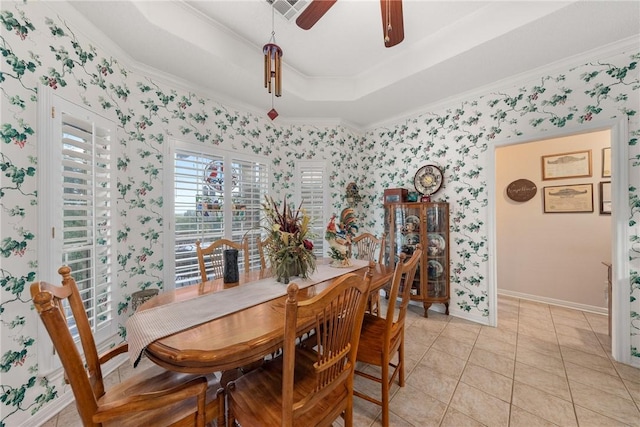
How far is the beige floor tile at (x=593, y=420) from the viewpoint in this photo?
1.44 metres

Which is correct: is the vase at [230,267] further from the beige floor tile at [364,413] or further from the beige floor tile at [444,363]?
the beige floor tile at [444,363]

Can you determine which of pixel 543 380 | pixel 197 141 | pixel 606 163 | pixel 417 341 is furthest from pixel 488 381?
pixel 197 141

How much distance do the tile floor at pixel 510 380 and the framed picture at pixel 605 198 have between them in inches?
52.4

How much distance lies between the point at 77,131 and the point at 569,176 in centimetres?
539

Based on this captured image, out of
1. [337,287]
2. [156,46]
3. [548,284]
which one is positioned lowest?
[548,284]

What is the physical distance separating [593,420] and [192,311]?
8.44 feet

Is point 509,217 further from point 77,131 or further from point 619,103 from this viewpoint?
point 77,131

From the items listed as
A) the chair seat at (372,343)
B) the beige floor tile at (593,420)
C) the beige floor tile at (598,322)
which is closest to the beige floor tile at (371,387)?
the chair seat at (372,343)

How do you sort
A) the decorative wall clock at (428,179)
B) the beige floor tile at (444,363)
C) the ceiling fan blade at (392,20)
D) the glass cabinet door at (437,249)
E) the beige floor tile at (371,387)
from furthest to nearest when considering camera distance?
the decorative wall clock at (428,179), the glass cabinet door at (437,249), the beige floor tile at (444,363), the beige floor tile at (371,387), the ceiling fan blade at (392,20)

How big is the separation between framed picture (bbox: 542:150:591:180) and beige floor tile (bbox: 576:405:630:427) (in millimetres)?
2905

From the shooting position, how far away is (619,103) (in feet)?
6.70

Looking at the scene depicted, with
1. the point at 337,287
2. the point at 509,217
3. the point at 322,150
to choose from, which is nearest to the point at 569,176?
the point at 509,217

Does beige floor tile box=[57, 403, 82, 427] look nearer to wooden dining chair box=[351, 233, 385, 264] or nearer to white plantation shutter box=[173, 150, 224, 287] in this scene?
white plantation shutter box=[173, 150, 224, 287]

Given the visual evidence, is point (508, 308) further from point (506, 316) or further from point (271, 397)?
point (271, 397)
